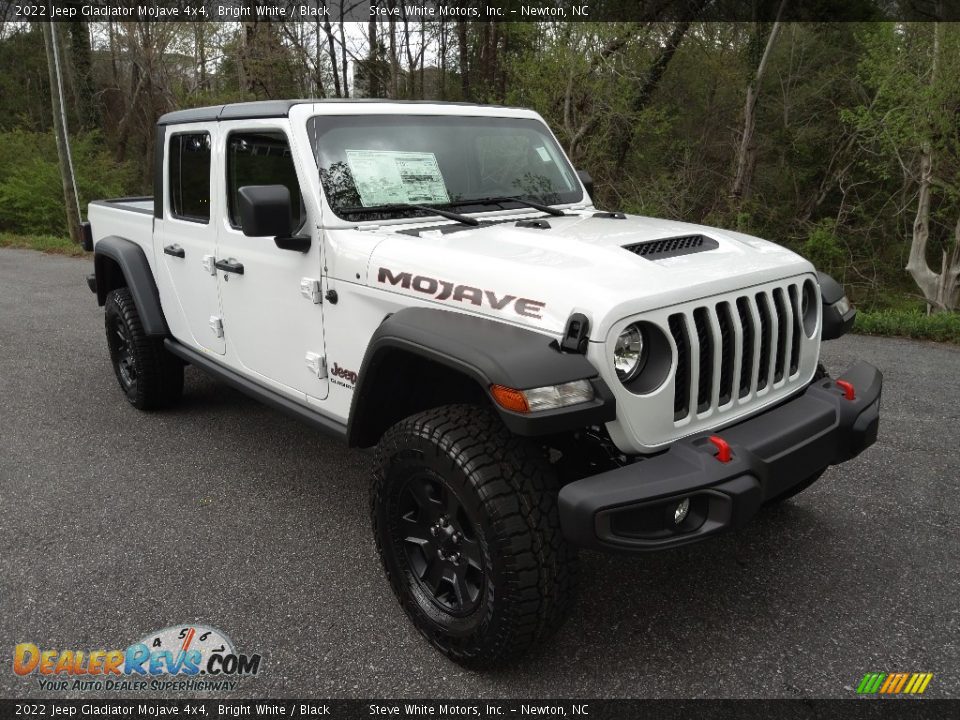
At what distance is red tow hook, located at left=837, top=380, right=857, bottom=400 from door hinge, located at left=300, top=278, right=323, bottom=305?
82.4 inches

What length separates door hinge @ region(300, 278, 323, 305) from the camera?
124 inches

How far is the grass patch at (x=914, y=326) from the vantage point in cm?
689

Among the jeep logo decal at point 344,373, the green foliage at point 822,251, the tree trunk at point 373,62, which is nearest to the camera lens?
the jeep logo decal at point 344,373

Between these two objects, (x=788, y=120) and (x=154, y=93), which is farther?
(x=154, y=93)

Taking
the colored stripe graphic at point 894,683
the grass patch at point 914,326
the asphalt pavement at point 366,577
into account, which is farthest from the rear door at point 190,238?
the grass patch at point 914,326

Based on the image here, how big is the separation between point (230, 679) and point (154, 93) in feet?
80.4

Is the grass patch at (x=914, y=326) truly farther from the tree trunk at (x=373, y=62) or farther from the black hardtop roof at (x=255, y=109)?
the tree trunk at (x=373, y=62)

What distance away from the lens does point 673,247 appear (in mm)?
2896

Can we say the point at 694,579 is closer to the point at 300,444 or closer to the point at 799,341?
the point at 799,341

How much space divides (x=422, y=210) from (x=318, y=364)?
806mm

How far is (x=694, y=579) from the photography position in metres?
3.07

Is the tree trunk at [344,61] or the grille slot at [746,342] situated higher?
the tree trunk at [344,61]

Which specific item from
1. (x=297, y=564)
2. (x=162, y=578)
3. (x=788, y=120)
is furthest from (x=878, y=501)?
(x=788, y=120)

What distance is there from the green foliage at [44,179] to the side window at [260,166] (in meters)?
19.1
